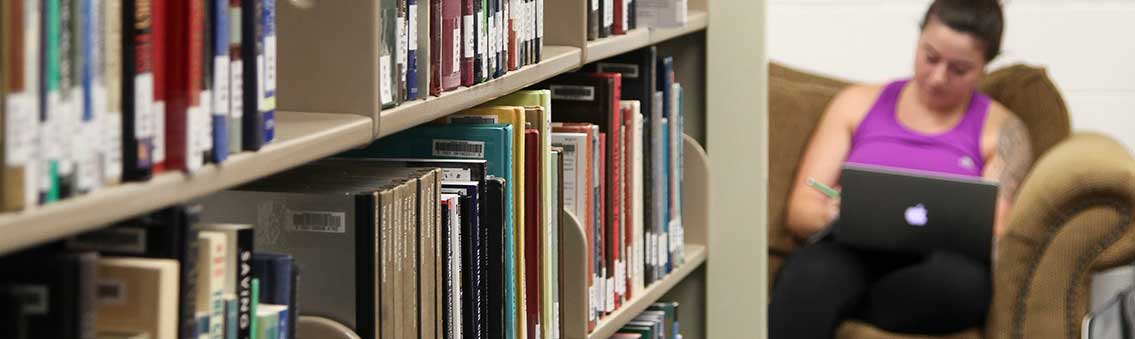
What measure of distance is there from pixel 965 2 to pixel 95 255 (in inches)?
119

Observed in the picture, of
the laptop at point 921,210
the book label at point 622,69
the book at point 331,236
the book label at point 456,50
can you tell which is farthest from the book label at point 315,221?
the laptop at point 921,210

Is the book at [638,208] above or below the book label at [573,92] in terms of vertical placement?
below

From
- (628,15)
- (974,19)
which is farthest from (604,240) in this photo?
(974,19)

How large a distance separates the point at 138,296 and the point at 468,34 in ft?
1.70

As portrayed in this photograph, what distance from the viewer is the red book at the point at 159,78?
0.72m

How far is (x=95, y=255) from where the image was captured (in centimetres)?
71

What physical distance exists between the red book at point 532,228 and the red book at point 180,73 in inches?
23.7

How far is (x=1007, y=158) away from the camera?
334 centimetres

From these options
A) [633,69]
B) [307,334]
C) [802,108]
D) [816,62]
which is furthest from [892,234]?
[307,334]

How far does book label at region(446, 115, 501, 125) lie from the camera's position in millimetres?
1290

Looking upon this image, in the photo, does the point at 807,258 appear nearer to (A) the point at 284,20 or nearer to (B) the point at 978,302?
(B) the point at 978,302

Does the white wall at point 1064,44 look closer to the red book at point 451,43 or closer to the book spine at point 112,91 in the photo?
the red book at point 451,43

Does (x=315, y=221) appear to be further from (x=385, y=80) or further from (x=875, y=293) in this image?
(x=875, y=293)

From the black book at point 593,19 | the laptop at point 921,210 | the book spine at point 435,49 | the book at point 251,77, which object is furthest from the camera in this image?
the laptop at point 921,210
